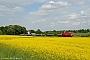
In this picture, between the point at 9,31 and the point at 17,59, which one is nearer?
the point at 17,59

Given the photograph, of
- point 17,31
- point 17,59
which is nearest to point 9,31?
point 17,31

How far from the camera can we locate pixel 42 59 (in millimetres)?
11961

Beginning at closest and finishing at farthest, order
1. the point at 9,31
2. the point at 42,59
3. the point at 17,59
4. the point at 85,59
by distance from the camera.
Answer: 1. the point at 85,59
2. the point at 42,59
3. the point at 17,59
4. the point at 9,31

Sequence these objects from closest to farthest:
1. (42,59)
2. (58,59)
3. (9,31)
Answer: (58,59) < (42,59) < (9,31)

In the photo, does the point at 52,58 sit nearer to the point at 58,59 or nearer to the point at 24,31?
the point at 58,59

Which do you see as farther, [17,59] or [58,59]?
[17,59]

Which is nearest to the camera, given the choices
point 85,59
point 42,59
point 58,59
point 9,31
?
point 85,59

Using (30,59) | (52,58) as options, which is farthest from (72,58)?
(30,59)

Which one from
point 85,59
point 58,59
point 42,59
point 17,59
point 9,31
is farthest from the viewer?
point 9,31

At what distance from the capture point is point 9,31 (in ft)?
306

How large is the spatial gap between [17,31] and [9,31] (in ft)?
15.2

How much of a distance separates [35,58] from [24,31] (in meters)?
86.8

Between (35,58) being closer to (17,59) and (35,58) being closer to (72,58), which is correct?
(17,59)

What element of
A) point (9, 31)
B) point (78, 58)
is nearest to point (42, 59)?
point (78, 58)
